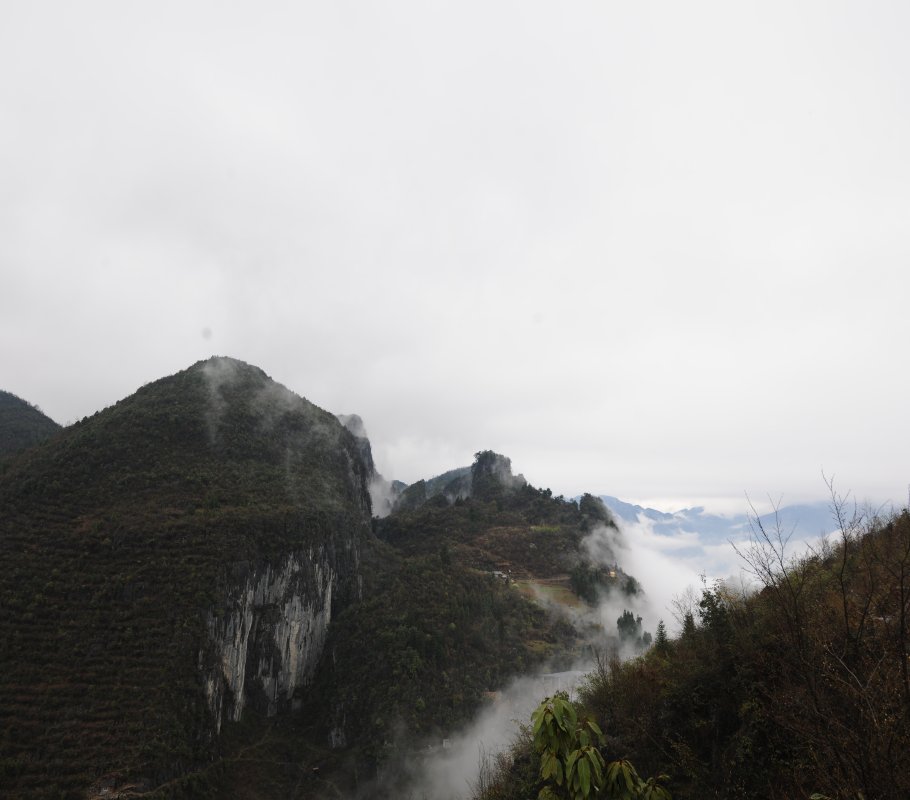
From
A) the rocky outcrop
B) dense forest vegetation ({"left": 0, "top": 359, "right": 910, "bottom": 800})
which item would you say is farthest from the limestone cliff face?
dense forest vegetation ({"left": 0, "top": 359, "right": 910, "bottom": 800})

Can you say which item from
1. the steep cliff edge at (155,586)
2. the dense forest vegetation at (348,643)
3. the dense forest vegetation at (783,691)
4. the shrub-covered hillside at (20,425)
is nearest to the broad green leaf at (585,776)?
the dense forest vegetation at (348,643)

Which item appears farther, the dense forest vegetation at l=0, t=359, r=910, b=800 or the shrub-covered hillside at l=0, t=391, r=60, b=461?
the shrub-covered hillside at l=0, t=391, r=60, b=461

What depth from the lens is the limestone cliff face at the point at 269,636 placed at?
4647 cm

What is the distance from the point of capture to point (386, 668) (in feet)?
187

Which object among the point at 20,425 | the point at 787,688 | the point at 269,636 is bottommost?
the point at 269,636

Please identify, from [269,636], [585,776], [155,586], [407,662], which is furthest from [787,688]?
[269,636]

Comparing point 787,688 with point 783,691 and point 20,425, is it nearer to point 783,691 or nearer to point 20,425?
point 783,691

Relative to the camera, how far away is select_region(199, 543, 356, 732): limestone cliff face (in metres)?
46.5

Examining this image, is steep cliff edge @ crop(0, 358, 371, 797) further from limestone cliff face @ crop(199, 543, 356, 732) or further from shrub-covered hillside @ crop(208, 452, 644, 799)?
shrub-covered hillside @ crop(208, 452, 644, 799)

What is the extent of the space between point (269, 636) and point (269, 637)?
120mm

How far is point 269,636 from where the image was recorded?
56531mm

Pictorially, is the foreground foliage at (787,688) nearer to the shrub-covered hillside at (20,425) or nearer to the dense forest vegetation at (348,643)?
the dense forest vegetation at (348,643)

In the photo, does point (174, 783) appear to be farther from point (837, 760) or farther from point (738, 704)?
point (837, 760)

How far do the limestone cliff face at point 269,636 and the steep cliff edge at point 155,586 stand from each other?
0.71ft
